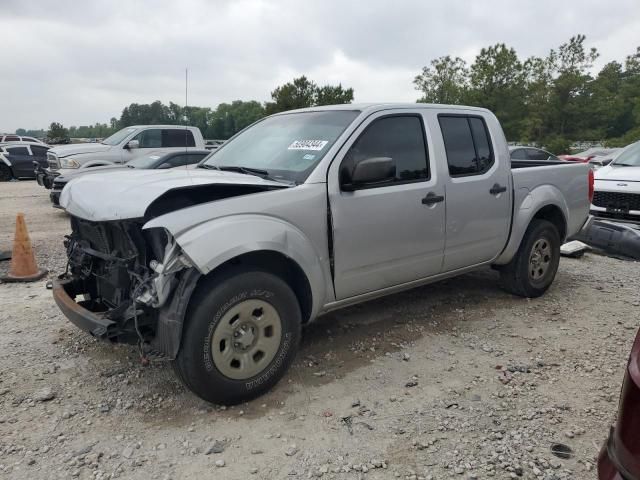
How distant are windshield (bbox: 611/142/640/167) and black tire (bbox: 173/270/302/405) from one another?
767 cm

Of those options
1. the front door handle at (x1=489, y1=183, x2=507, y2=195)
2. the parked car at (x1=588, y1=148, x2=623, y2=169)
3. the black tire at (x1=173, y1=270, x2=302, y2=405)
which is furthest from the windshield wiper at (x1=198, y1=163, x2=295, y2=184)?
the parked car at (x1=588, y1=148, x2=623, y2=169)

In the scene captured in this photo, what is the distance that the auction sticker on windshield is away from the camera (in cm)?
365

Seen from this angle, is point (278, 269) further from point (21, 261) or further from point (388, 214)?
point (21, 261)

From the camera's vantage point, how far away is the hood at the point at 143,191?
9.55ft

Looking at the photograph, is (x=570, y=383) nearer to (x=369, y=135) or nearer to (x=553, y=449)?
(x=553, y=449)

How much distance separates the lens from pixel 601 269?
659 cm

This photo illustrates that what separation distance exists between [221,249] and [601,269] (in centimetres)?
568

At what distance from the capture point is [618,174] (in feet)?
26.2

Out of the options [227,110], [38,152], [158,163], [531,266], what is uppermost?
[227,110]

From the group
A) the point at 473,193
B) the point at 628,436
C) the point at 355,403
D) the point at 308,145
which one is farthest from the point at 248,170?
the point at 628,436

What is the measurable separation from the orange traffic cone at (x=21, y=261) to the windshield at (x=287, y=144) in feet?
9.14

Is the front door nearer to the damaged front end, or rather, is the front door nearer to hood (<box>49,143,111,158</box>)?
the damaged front end

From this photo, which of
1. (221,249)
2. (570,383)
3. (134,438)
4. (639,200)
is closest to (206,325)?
(221,249)

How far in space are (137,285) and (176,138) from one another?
36.6 ft
